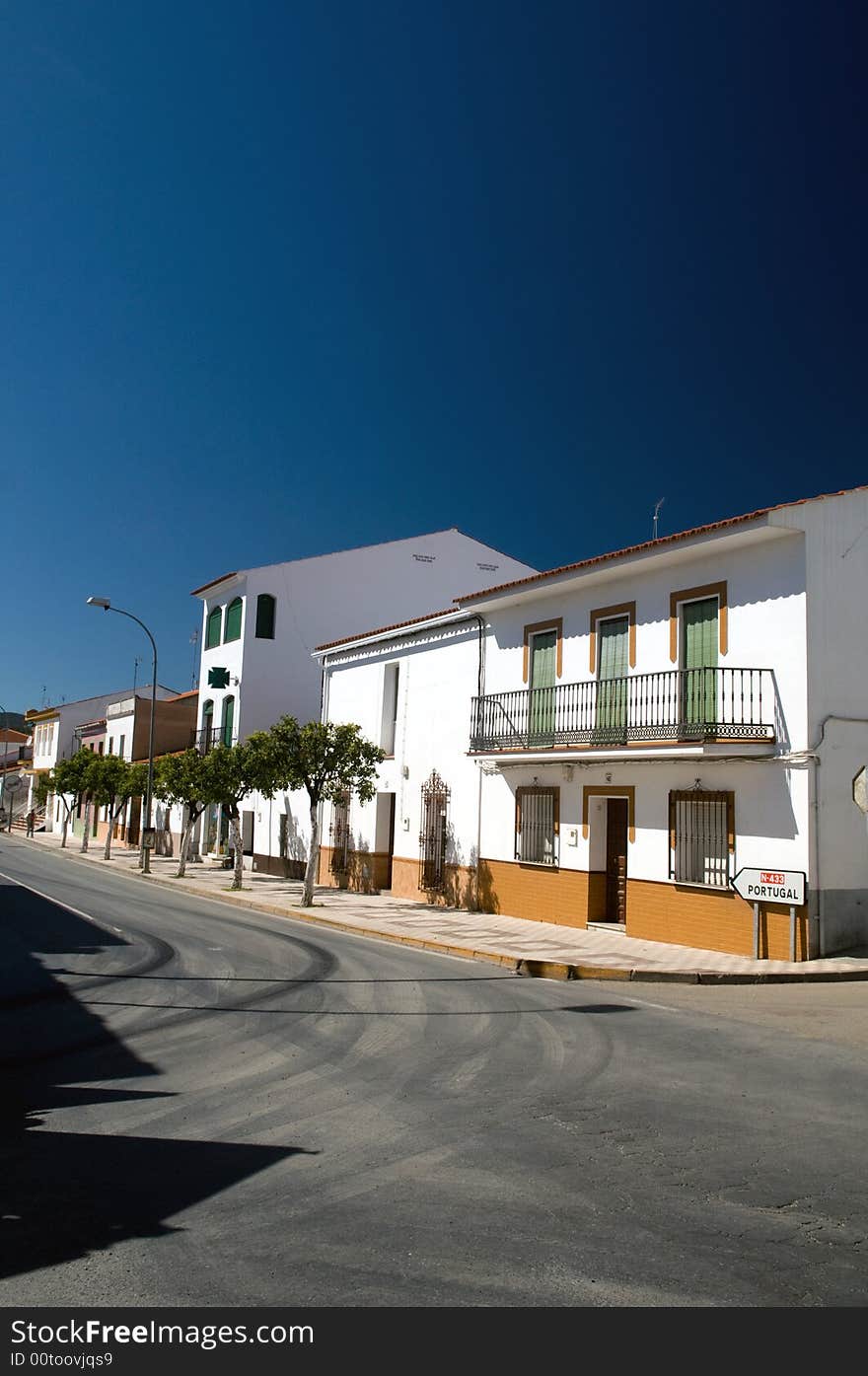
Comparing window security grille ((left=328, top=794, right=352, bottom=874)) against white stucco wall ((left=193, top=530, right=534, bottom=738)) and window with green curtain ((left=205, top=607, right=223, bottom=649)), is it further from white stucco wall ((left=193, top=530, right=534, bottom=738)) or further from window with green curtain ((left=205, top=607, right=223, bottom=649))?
window with green curtain ((left=205, top=607, right=223, bottom=649))

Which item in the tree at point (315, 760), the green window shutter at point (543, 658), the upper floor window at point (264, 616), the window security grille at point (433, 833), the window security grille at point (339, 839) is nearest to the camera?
the green window shutter at point (543, 658)

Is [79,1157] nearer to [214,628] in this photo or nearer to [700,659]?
[700,659]

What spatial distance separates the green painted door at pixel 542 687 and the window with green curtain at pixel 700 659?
326 centimetres

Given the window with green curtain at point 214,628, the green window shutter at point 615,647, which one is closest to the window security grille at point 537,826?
the green window shutter at point 615,647

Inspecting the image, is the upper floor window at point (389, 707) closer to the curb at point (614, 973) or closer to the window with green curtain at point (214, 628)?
the curb at point (614, 973)

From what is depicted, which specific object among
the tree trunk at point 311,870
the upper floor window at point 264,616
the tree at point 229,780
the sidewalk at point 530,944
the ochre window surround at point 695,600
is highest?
the upper floor window at point 264,616

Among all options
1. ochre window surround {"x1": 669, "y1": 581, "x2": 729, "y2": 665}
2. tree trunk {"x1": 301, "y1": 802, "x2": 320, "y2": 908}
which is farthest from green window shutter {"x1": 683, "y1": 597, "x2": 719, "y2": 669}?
tree trunk {"x1": 301, "y1": 802, "x2": 320, "y2": 908}

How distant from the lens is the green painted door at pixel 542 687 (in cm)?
1944

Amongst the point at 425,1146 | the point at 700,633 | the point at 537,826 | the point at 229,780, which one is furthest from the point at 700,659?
the point at 229,780

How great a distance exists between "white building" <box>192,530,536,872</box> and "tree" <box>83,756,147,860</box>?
373 centimetres

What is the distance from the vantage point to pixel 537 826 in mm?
20188
